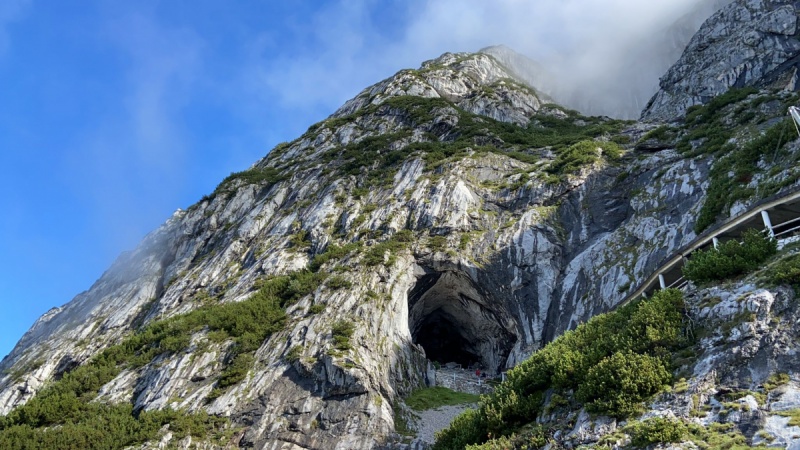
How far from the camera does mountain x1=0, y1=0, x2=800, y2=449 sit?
51.0 ft

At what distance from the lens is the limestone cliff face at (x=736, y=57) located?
201ft

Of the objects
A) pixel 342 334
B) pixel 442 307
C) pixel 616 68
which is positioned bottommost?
pixel 342 334

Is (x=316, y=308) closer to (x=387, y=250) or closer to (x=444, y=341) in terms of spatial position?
(x=387, y=250)

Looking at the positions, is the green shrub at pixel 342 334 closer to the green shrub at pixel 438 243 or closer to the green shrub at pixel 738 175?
the green shrub at pixel 438 243

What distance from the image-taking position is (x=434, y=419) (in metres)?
30.7

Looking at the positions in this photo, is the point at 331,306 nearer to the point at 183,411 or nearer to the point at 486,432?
the point at 183,411

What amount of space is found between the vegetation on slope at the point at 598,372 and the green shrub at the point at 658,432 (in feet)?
3.65

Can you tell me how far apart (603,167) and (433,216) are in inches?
649

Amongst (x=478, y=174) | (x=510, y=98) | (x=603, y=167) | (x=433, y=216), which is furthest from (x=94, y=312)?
(x=510, y=98)

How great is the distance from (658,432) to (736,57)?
71421mm

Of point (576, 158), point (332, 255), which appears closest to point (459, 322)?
point (332, 255)

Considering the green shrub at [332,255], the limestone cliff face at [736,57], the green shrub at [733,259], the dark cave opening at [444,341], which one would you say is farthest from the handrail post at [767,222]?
the limestone cliff face at [736,57]

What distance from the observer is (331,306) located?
120ft

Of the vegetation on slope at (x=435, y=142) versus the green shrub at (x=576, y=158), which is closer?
the green shrub at (x=576, y=158)
